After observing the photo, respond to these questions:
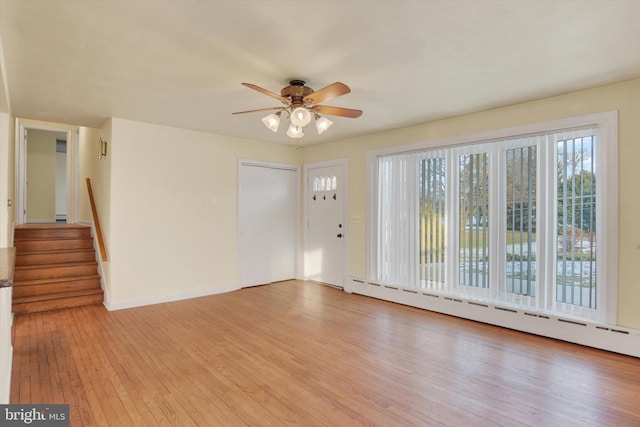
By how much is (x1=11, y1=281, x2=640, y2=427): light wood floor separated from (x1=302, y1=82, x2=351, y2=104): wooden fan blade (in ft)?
7.15

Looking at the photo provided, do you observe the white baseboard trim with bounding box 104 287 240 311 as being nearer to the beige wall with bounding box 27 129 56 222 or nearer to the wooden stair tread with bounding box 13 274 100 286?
the wooden stair tread with bounding box 13 274 100 286

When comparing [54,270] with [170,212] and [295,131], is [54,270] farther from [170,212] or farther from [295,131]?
[295,131]

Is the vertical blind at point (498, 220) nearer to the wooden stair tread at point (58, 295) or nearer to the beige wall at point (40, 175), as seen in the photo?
the wooden stair tread at point (58, 295)

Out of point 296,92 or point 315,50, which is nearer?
point 315,50

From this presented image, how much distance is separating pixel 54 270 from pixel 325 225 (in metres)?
3.97

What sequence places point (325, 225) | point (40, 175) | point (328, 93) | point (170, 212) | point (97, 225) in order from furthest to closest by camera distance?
point (40, 175) < point (325, 225) < point (97, 225) < point (170, 212) < point (328, 93)

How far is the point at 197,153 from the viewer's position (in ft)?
16.7

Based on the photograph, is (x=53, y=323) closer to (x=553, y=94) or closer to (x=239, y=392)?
(x=239, y=392)

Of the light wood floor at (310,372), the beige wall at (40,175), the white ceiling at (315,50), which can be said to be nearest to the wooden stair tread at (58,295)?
the light wood floor at (310,372)

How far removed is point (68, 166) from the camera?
681 centimetres

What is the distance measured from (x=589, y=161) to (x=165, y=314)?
493 cm

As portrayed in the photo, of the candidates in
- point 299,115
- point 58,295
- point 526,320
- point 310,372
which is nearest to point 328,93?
point 299,115

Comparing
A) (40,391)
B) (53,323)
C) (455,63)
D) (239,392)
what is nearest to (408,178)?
(455,63)

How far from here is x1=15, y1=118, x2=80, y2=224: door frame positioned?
6.04m
